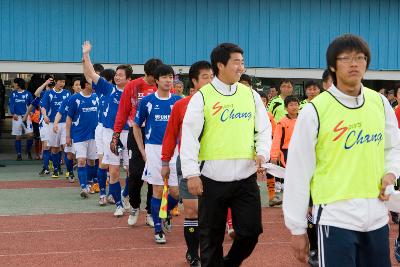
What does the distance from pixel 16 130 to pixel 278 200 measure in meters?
10.2

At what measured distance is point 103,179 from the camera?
36.7 ft

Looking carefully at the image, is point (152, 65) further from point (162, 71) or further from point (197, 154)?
point (197, 154)

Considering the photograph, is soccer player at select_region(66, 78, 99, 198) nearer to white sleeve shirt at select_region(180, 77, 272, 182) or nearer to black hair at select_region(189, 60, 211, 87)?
black hair at select_region(189, 60, 211, 87)

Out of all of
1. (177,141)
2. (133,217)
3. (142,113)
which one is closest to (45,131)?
(133,217)

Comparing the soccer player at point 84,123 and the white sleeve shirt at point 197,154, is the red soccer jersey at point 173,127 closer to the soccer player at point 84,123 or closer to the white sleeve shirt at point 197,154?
the white sleeve shirt at point 197,154

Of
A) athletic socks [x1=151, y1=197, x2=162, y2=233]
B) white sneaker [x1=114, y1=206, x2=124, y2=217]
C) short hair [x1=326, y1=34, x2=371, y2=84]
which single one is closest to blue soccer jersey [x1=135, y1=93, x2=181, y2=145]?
athletic socks [x1=151, y1=197, x2=162, y2=233]

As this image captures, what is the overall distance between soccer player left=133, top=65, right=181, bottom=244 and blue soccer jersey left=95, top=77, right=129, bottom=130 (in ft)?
6.59

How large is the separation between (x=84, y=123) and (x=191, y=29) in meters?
7.68

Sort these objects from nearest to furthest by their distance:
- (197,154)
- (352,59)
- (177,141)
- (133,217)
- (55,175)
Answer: (352,59), (197,154), (177,141), (133,217), (55,175)

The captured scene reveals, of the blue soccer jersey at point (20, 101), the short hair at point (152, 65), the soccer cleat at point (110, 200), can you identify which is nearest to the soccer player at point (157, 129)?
the short hair at point (152, 65)

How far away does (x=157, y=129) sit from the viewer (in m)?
8.08

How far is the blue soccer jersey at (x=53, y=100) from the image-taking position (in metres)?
15.5

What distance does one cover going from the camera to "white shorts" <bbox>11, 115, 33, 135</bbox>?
62.0ft

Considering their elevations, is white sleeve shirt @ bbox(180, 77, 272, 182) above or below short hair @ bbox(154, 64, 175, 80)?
below
